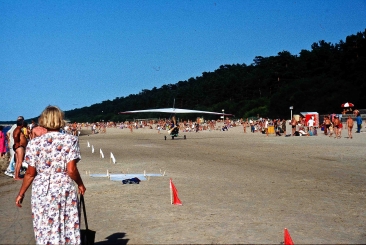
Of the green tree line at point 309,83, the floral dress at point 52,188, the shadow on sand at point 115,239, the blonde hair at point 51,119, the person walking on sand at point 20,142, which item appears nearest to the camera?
the floral dress at point 52,188

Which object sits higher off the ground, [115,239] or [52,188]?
[52,188]

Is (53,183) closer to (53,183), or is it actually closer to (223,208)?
(53,183)

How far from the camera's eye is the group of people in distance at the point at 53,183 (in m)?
5.15

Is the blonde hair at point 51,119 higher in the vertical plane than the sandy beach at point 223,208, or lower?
higher

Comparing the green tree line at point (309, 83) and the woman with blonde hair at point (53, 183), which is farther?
the green tree line at point (309, 83)

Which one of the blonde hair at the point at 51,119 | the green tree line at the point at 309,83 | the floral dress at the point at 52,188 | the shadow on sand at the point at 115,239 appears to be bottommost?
the shadow on sand at the point at 115,239

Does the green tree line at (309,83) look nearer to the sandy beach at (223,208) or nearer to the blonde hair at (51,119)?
the sandy beach at (223,208)

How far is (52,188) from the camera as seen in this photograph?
515 cm

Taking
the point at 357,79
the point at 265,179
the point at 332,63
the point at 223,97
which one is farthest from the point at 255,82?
the point at 265,179

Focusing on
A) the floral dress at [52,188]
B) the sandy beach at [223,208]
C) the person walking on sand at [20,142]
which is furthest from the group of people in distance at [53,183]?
the person walking on sand at [20,142]

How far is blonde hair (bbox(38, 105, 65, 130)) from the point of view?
208 inches

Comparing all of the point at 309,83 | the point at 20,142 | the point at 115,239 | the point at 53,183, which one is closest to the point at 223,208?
the point at 115,239

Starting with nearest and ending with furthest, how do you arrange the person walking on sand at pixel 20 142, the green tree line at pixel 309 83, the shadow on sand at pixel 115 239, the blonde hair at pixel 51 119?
the blonde hair at pixel 51 119
the shadow on sand at pixel 115 239
the person walking on sand at pixel 20 142
the green tree line at pixel 309 83

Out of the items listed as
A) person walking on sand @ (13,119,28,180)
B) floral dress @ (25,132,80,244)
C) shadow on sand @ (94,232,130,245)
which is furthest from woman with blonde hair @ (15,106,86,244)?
person walking on sand @ (13,119,28,180)
